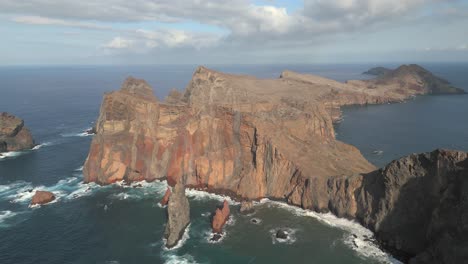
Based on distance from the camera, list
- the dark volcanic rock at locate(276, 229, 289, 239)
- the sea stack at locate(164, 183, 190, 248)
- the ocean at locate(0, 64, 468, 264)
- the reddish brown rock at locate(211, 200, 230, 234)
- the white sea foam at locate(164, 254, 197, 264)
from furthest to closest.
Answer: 1. the reddish brown rock at locate(211, 200, 230, 234)
2. the dark volcanic rock at locate(276, 229, 289, 239)
3. the sea stack at locate(164, 183, 190, 248)
4. the ocean at locate(0, 64, 468, 264)
5. the white sea foam at locate(164, 254, 197, 264)

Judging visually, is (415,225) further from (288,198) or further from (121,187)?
(121,187)

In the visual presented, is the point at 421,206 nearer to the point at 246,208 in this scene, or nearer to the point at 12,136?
the point at 246,208

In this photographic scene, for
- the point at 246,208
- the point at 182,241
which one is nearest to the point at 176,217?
the point at 182,241

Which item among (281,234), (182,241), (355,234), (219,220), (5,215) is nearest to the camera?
(281,234)

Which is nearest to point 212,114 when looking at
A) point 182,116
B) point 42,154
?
point 182,116

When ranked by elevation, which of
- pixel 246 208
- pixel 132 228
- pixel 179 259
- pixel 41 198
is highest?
pixel 246 208

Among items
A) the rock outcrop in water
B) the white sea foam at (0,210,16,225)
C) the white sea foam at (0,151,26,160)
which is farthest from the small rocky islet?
the white sea foam at (0,210,16,225)

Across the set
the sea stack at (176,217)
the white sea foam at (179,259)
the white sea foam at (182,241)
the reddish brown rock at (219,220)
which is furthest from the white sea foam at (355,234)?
the white sea foam at (179,259)

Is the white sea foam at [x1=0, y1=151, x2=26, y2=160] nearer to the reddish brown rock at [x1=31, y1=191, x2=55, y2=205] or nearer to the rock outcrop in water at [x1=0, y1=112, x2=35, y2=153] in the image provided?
the rock outcrop in water at [x1=0, y1=112, x2=35, y2=153]
